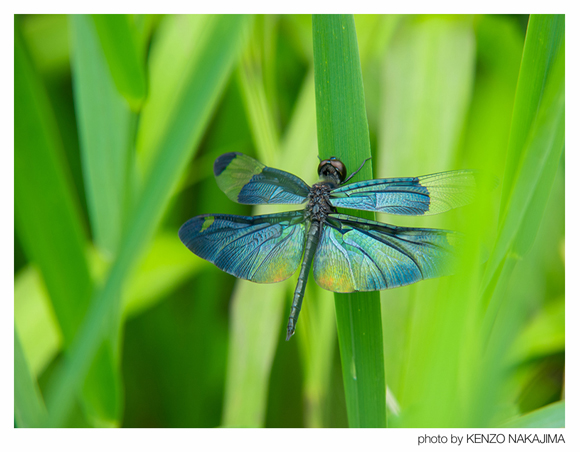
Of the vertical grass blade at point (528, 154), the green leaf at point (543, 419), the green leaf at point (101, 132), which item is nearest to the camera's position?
the vertical grass blade at point (528, 154)

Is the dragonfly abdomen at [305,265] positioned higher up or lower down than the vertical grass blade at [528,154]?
lower down

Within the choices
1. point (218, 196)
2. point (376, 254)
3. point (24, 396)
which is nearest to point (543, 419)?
point (376, 254)

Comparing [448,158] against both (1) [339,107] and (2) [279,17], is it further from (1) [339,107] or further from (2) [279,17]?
(2) [279,17]

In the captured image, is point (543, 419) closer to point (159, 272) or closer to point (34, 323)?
point (159, 272)

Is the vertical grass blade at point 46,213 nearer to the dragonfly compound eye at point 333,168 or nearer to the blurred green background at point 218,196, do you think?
the blurred green background at point 218,196

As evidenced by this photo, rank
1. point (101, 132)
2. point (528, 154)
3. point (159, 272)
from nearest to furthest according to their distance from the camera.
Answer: point (528, 154) < point (101, 132) < point (159, 272)

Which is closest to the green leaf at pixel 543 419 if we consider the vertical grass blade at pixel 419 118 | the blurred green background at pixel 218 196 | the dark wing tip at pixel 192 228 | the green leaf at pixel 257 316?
the blurred green background at pixel 218 196

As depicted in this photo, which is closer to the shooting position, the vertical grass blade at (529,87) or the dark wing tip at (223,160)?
the vertical grass blade at (529,87)
